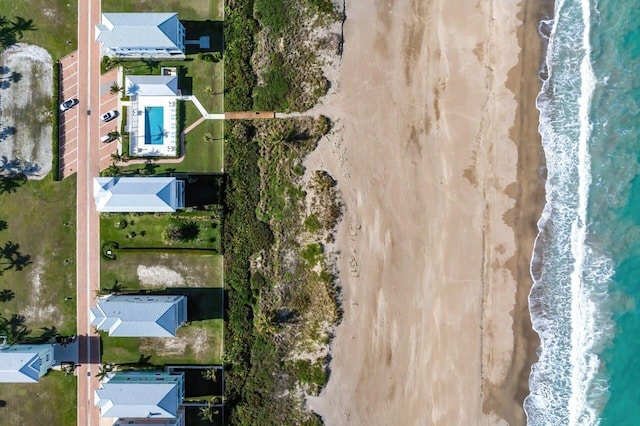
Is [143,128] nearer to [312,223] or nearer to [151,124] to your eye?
[151,124]

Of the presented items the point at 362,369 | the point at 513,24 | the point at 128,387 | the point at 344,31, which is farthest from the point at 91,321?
the point at 513,24

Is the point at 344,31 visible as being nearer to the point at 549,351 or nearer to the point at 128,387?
the point at 549,351

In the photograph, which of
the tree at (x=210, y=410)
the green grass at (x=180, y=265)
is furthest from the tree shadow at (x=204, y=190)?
the tree at (x=210, y=410)

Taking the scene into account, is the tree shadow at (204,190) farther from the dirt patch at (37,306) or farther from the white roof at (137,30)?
the dirt patch at (37,306)

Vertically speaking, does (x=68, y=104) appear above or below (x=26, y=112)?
above

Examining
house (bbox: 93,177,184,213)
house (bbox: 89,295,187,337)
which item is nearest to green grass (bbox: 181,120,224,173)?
house (bbox: 93,177,184,213)

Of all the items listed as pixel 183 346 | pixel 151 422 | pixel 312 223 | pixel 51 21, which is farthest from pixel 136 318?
pixel 51 21
